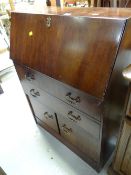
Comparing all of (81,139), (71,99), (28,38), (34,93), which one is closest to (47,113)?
(34,93)

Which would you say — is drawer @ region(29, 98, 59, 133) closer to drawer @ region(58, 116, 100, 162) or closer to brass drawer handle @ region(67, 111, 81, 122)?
drawer @ region(58, 116, 100, 162)

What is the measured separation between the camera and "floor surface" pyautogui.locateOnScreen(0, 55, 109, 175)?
4.48 feet

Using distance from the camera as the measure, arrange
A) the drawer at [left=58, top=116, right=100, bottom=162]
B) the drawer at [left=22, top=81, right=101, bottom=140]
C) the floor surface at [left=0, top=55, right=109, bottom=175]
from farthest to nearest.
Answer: the floor surface at [left=0, top=55, right=109, bottom=175] → the drawer at [left=58, top=116, right=100, bottom=162] → the drawer at [left=22, top=81, right=101, bottom=140]

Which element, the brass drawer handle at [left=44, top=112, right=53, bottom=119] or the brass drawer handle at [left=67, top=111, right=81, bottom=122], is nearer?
the brass drawer handle at [left=67, top=111, right=81, bottom=122]

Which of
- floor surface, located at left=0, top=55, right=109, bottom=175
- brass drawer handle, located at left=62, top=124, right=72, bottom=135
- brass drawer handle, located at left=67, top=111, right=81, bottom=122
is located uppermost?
brass drawer handle, located at left=67, top=111, right=81, bottom=122

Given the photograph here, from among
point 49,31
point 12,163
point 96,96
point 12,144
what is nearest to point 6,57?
point 12,144

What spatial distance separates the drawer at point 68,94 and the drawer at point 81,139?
0.26 m

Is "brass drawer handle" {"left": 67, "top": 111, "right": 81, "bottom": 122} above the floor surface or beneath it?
above

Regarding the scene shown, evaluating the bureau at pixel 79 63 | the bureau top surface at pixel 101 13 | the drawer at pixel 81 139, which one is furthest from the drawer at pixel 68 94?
the bureau top surface at pixel 101 13

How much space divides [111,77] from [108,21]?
252 millimetres

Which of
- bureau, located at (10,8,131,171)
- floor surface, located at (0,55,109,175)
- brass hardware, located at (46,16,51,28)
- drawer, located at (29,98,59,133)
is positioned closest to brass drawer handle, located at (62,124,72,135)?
bureau, located at (10,8,131,171)

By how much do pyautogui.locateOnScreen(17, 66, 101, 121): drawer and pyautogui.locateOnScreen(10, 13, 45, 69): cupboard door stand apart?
0.29 feet

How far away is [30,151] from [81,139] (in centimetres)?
62

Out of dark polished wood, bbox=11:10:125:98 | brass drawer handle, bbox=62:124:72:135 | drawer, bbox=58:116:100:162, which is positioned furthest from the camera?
brass drawer handle, bbox=62:124:72:135
